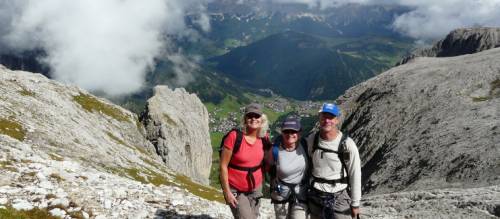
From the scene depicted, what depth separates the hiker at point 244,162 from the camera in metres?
15.6

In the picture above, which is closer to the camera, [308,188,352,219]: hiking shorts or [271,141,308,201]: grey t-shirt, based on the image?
[271,141,308,201]: grey t-shirt

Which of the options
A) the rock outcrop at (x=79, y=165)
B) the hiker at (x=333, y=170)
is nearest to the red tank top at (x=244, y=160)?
the hiker at (x=333, y=170)

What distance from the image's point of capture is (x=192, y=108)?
16512cm

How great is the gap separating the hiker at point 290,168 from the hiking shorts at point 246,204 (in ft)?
2.29

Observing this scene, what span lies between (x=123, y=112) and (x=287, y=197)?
341 ft

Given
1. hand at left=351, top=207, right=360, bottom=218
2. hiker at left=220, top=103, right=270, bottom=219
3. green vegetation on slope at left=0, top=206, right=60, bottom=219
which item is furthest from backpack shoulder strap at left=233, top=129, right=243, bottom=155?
green vegetation on slope at left=0, top=206, right=60, bottom=219

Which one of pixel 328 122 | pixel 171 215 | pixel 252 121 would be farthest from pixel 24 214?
pixel 328 122

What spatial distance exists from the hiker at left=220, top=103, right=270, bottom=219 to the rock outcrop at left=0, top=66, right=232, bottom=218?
7950mm

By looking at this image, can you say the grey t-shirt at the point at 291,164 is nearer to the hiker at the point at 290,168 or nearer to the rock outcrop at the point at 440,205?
the hiker at the point at 290,168

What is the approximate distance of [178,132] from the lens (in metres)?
128

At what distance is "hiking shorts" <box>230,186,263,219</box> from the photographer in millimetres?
16141

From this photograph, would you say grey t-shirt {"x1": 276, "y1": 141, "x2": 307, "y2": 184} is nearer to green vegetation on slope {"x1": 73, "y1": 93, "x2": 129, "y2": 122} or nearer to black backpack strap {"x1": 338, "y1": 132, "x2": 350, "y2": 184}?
black backpack strap {"x1": 338, "y1": 132, "x2": 350, "y2": 184}

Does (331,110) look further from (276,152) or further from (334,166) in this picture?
(276,152)

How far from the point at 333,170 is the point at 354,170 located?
0.73 meters
